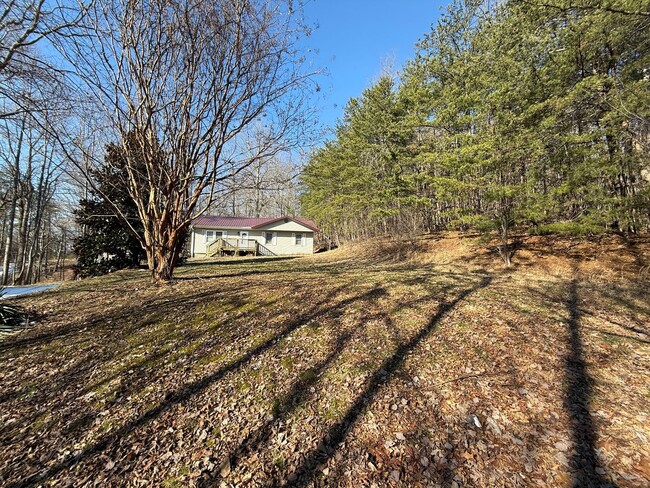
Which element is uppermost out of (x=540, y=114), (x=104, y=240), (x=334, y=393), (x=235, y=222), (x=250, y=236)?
(x=540, y=114)

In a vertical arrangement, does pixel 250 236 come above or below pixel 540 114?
below

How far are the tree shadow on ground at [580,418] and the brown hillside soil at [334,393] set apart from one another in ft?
0.04

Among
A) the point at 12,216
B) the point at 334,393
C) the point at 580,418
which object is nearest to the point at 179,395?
the point at 334,393

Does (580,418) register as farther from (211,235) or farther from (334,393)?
(211,235)

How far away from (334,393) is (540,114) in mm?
9330

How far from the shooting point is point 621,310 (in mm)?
4590

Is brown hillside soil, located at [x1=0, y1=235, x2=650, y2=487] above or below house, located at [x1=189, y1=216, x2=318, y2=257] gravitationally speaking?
below

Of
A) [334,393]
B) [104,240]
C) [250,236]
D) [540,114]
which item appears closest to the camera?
[334,393]

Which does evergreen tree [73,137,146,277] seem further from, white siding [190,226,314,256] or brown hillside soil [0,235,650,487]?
white siding [190,226,314,256]

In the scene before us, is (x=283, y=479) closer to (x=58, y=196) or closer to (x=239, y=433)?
(x=239, y=433)

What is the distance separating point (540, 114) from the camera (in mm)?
7984

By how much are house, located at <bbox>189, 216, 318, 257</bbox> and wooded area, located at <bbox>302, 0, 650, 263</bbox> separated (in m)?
16.3

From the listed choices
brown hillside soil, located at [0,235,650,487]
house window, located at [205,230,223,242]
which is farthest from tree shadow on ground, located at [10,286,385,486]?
house window, located at [205,230,223,242]

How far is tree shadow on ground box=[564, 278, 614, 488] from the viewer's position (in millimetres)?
1867
